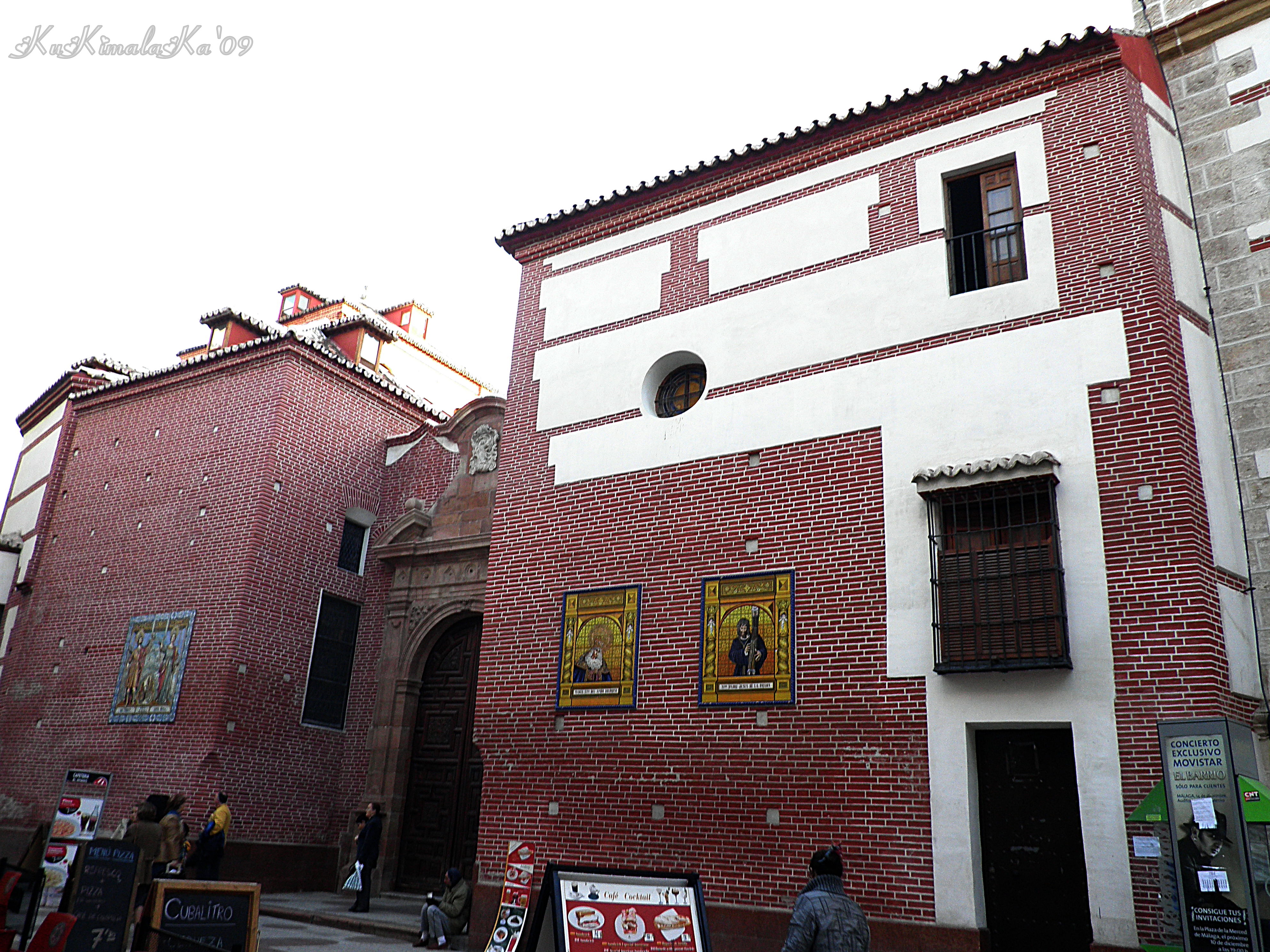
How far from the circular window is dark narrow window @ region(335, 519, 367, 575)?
7.45 metres

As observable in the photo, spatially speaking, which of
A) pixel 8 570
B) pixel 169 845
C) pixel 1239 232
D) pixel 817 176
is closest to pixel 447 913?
pixel 169 845

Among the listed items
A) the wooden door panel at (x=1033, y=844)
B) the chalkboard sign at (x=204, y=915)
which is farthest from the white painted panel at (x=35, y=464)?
the wooden door panel at (x=1033, y=844)

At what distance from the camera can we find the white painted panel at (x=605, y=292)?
12492mm

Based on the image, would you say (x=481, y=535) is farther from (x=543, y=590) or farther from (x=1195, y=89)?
(x=1195, y=89)

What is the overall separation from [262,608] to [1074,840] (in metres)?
11.8

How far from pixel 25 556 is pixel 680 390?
597 inches

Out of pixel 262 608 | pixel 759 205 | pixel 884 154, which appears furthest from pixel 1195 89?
pixel 262 608

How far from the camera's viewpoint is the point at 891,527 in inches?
379

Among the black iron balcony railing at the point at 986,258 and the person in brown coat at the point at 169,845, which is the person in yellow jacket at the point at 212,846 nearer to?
the person in brown coat at the point at 169,845

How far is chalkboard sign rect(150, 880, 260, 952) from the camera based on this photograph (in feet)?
19.3

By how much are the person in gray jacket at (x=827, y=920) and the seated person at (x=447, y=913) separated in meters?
6.62

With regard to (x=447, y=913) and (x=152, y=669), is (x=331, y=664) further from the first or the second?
(x=447, y=913)

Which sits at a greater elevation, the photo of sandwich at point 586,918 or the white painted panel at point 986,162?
the white painted panel at point 986,162

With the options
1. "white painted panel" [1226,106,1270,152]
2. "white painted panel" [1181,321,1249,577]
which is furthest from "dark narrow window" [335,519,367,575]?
"white painted panel" [1226,106,1270,152]
